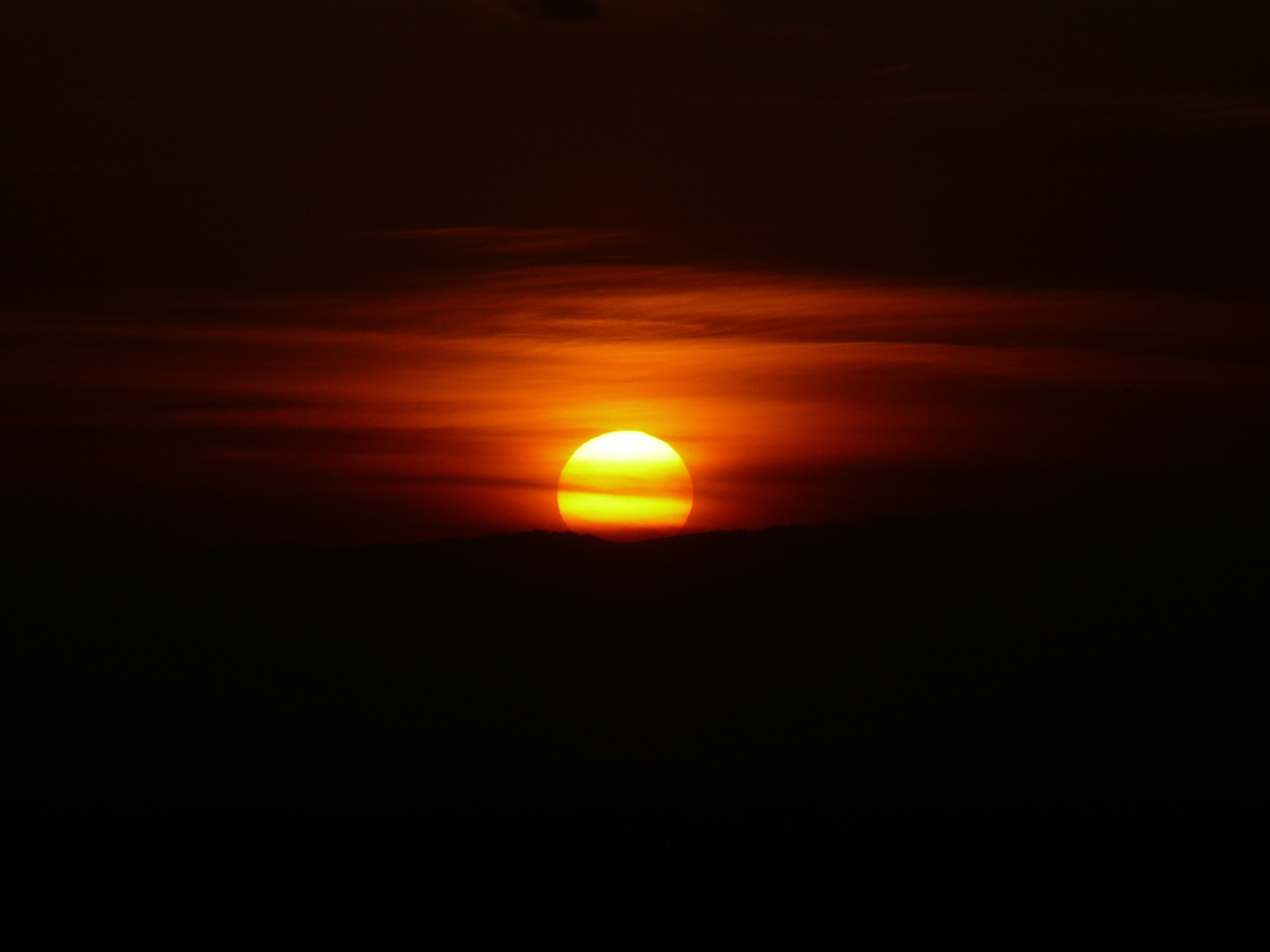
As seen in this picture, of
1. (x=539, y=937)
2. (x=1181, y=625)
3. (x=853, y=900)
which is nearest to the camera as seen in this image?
(x=539, y=937)

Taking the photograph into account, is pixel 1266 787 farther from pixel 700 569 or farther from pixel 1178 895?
pixel 700 569

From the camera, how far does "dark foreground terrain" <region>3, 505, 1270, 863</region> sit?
39656 millimetres

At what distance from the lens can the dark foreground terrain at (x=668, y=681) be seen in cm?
3966

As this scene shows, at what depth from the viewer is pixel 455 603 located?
59312 millimetres

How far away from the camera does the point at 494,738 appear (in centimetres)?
4581

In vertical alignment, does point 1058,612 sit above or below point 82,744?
above

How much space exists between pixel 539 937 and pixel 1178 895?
14.5 m

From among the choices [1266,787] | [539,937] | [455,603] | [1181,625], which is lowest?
[539,937]

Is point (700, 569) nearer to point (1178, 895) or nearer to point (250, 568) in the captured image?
point (250, 568)

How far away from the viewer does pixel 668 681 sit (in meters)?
50.8

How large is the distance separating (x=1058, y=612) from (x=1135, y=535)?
27.5 feet

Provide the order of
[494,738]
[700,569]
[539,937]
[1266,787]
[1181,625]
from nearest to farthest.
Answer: [539,937]
[1266,787]
[494,738]
[1181,625]
[700,569]

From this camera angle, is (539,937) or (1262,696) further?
(1262,696)

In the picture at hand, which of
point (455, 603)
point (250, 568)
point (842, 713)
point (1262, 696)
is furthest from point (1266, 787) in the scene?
point (250, 568)
